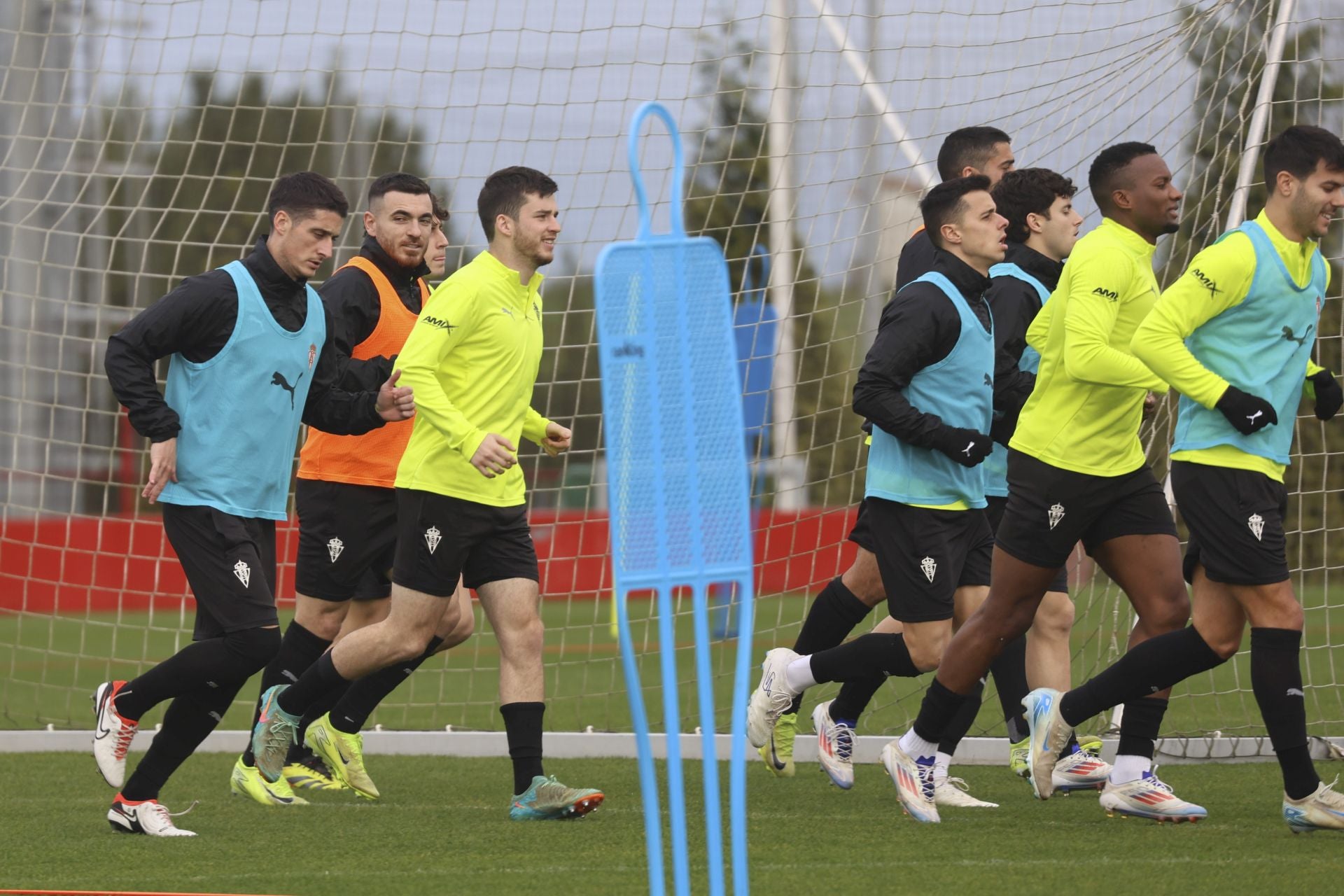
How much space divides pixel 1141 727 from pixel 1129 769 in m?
0.13

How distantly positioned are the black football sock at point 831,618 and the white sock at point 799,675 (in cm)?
18

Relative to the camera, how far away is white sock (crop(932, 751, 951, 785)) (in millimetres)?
5762

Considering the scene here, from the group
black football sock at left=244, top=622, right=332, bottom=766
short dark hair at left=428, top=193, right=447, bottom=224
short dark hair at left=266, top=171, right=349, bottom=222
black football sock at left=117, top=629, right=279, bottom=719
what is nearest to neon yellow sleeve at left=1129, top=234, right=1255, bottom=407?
short dark hair at left=266, top=171, right=349, bottom=222

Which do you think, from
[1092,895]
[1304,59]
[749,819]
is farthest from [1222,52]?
→ [1092,895]

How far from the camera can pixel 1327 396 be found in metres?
5.27

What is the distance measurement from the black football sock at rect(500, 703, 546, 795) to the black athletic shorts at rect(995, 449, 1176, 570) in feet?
5.16

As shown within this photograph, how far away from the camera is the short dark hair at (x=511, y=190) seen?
19.3ft

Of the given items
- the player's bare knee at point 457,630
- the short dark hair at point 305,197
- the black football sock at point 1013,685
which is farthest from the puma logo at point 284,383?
the black football sock at point 1013,685

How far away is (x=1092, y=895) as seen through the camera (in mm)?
4383

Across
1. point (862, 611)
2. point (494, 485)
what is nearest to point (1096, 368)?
point (862, 611)

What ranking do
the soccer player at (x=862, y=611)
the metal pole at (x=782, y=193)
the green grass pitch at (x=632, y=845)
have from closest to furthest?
the green grass pitch at (x=632, y=845) → the soccer player at (x=862, y=611) → the metal pole at (x=782, y=193)

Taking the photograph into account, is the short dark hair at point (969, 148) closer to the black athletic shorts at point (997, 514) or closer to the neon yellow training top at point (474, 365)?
the black athletic shorts at point (997, 514)

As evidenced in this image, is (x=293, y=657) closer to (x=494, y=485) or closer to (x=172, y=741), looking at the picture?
(x=172, y=741)

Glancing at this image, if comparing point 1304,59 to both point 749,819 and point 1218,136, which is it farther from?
point 749,819
